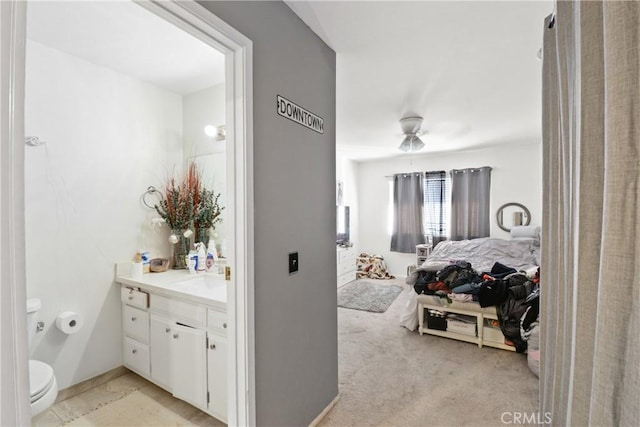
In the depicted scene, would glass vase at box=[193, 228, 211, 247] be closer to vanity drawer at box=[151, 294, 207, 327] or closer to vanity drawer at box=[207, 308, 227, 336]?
vanity drawer at box=[151, 294, 207, 327]

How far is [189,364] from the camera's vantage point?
6.01 feet

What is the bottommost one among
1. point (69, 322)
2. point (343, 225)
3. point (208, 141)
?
point (69, 322)

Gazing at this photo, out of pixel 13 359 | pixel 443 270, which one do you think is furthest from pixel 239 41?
pixel 443 270

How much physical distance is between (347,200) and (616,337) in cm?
544

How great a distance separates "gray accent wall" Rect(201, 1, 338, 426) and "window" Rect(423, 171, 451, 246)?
4.11 metres

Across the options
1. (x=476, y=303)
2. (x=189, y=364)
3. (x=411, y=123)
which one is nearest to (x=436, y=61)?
(x=411, y=123)

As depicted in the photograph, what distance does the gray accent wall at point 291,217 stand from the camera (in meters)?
1.36

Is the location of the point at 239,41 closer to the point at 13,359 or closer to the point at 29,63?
the point at 13,359

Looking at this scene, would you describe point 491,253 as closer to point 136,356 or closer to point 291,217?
point 291,217

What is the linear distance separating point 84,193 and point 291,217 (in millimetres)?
1650

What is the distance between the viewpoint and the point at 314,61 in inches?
69.9

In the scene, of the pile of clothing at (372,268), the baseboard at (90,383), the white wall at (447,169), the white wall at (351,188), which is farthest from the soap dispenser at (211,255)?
the white wall at (447,169)

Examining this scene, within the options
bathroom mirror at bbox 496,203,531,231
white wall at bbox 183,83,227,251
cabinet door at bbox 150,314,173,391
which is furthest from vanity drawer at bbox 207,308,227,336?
bathroom mirror at bbox 496,203,531,231

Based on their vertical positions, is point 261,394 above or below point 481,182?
below
